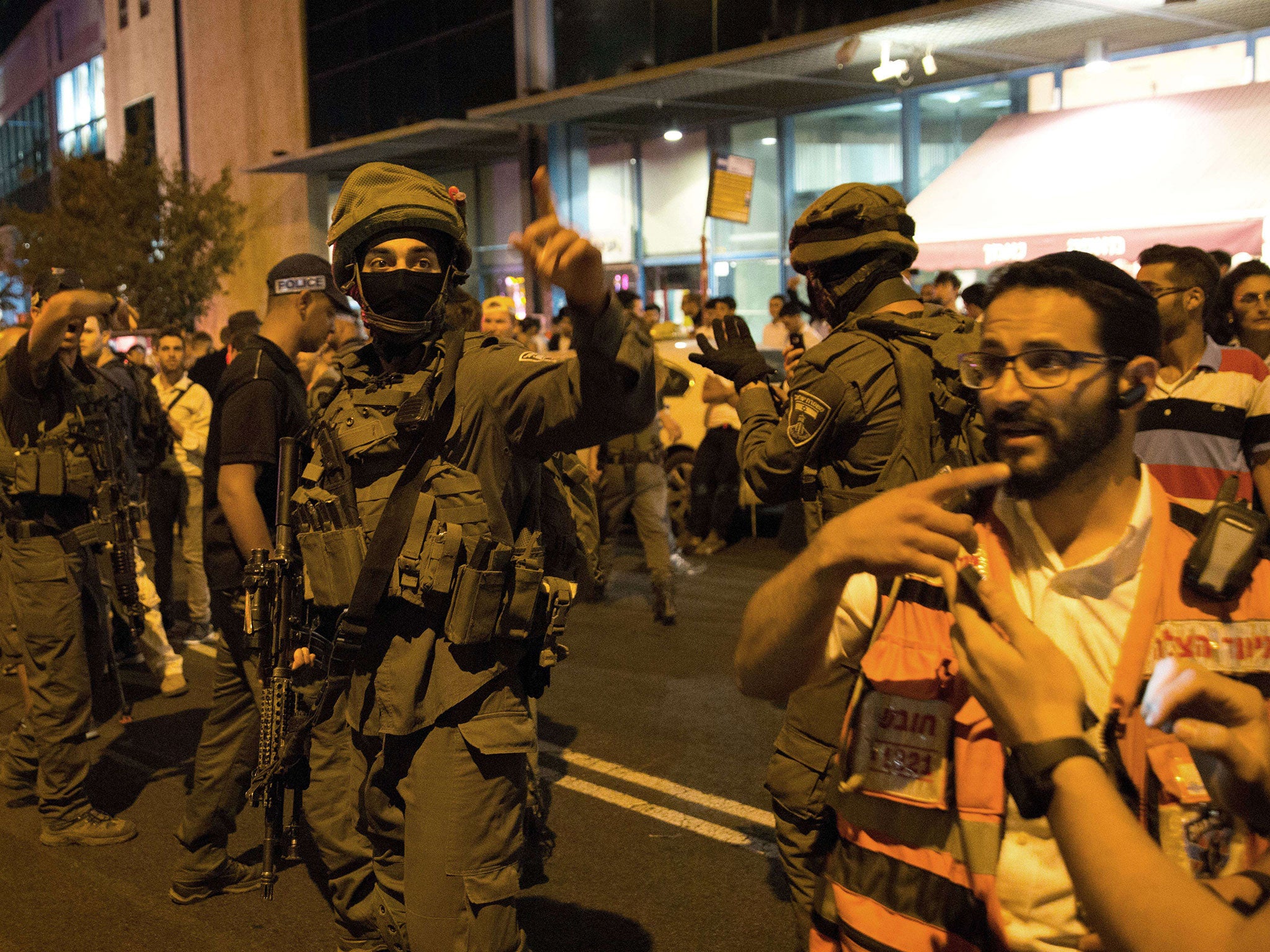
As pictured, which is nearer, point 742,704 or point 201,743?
point 201,743

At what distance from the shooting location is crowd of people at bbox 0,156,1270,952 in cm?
156

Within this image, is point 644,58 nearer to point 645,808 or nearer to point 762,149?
point 762,149

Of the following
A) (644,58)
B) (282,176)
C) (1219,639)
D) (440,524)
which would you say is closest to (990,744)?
(1219,639)

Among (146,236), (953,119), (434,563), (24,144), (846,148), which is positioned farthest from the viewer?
(24,144)

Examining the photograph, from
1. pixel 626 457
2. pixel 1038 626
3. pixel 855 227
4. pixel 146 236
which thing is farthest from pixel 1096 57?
pixel 146 236

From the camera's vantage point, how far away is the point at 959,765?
5.82 ft

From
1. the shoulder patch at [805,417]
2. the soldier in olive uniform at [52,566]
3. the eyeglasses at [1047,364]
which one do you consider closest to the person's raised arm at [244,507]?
the soldier in olive uniform at [52,566]

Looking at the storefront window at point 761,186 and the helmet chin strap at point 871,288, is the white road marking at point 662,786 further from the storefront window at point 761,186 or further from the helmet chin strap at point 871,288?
the storefront window at point 761,186

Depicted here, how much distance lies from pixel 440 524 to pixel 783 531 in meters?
2.48

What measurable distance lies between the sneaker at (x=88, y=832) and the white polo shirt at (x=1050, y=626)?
4284 mm

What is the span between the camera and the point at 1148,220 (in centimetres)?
1121

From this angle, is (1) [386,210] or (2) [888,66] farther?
(2) [888,66]

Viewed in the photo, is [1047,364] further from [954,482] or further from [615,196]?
[615,196]

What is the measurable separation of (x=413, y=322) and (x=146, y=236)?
28.8 meters
